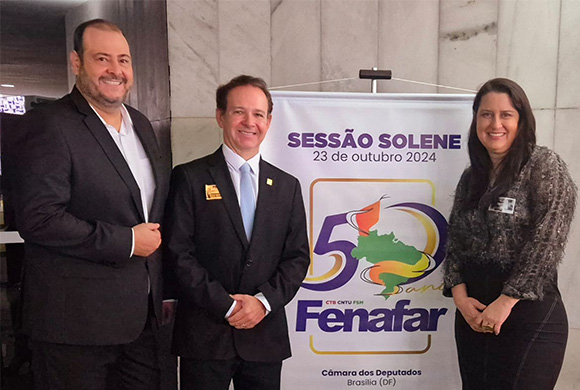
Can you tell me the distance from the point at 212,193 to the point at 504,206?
1.12 m

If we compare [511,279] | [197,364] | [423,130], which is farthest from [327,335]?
[423,130]

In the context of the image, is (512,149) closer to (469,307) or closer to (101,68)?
(469,307)

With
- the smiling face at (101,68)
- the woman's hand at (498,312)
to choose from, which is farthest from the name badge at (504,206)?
the smiling face at (101,68)

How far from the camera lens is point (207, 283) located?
1596 millimetres

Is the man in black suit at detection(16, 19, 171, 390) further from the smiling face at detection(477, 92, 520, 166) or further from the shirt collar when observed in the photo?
the smiling face at detection(477, 92, 520, 166)

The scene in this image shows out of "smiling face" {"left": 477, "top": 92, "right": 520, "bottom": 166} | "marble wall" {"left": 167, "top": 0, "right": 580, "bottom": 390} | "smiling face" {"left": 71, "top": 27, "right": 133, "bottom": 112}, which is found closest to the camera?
"smiling face" {"left": 71, "top": 27, "right": 133, "bottom": 112}

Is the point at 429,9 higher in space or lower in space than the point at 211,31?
higher

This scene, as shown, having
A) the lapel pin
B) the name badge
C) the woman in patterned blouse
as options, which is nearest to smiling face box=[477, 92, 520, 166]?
the woman in patterned blouse

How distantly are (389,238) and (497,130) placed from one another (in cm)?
77

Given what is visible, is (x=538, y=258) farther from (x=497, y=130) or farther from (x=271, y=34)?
(x=271, y=34)

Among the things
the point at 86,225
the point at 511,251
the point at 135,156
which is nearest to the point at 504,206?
the point at 511,251

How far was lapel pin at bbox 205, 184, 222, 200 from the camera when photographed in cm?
167

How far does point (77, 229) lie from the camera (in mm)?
1431

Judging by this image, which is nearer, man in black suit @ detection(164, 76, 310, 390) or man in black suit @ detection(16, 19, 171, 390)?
man in black suit @ detection(16, 19, 171, 390)
